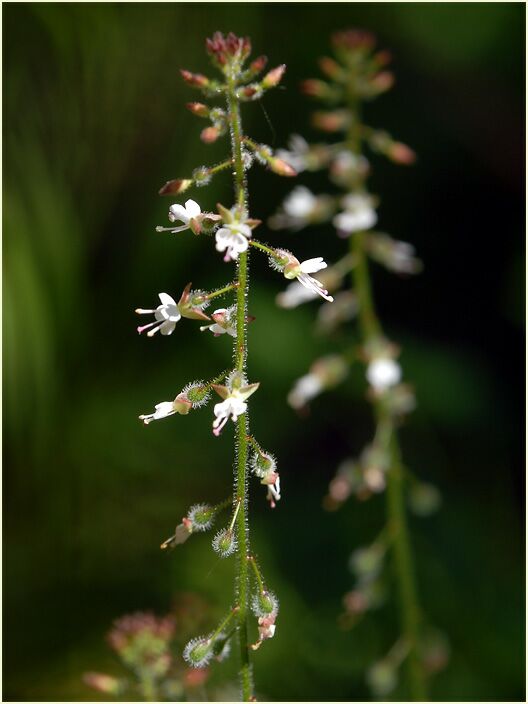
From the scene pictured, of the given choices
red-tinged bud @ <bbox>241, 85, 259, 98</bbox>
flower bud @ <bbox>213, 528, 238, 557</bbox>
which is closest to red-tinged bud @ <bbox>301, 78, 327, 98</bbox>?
red-tinged bud @ <bbox>241, 85, 259, 98</bbox>

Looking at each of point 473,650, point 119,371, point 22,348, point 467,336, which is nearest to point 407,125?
point 467,336

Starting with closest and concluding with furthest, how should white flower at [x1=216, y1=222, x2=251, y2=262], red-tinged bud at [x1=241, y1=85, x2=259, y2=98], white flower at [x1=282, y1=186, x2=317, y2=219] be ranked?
white flower at [x1=216, y1=222, x2=251, y2=262], red-tinged bud at [x1=241, y1=85, x2=259, y2=98], white flower at [x1=282, y1=186, x2=317, y2=219]

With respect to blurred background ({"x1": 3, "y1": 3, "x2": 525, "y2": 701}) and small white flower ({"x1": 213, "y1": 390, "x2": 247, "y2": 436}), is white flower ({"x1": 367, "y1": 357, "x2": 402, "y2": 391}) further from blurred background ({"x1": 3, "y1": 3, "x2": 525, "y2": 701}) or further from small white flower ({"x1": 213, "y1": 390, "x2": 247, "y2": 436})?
small white flower ({"x1": 213, "y1": 390, "x2": 247, "y2": 436})

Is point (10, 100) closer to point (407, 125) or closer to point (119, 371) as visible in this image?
point (119, 371)

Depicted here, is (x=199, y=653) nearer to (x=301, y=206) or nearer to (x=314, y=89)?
(x=301, y=206)

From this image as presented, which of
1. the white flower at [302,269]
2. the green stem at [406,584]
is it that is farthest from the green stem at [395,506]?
the white flower at [302,269]

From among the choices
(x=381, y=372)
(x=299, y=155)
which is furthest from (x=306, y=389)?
(x=299, y=155)
